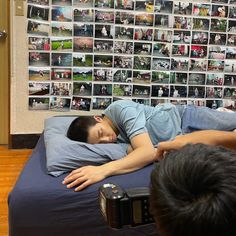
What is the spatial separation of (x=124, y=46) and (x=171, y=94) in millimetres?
592

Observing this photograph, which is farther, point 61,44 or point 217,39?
point 217,39

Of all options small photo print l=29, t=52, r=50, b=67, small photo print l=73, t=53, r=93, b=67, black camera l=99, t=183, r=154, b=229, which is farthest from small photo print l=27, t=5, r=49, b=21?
black camera l=99, t=183, r=154, b=229

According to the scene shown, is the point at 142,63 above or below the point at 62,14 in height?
below

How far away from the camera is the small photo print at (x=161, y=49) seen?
280 cm

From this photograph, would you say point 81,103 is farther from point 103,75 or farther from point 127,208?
point 127,208

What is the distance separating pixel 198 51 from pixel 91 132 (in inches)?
64.0

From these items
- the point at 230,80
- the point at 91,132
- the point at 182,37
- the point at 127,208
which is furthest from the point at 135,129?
the point at 230,80

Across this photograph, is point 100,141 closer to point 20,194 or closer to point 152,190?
point 20,194

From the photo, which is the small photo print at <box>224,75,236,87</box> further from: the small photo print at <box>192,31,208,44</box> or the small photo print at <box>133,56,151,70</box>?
the small photo print at <box>133,56,151,70</box>

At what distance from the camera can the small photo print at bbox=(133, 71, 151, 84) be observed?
2.83 metres

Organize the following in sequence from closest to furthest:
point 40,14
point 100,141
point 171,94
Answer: point 100,141 < point 40,14 < point 171,94

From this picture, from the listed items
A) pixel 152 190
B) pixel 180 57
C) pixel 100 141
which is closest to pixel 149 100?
pixel 180 57

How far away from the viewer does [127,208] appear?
617 millimetres

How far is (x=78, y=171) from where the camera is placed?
1341mm
